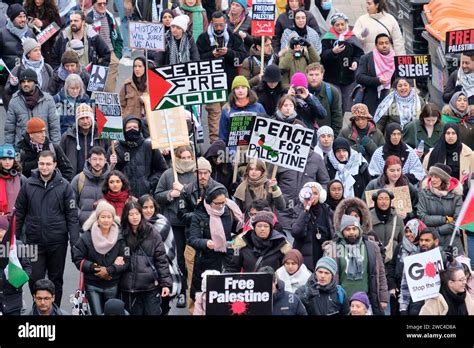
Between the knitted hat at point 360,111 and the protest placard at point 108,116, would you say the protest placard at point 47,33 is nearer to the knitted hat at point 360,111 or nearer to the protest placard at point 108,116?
the protest placard at point 108,116

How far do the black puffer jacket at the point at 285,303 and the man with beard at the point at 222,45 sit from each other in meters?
7.69

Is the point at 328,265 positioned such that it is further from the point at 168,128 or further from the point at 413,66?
the point at 413,66

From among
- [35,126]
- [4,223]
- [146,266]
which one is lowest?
[146,266]

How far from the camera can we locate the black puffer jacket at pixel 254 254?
17.7 meters

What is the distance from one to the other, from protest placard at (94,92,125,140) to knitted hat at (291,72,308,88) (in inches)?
93.0

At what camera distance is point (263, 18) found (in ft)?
77.3

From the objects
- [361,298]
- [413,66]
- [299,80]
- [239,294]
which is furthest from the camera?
[413,66]

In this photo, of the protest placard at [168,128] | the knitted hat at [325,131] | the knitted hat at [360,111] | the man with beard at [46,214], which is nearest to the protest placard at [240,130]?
the protest placard at [168,128]

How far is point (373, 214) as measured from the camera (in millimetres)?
18719

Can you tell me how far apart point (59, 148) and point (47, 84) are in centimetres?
282

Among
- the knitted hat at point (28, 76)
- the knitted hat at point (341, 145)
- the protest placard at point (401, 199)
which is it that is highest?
the knitted hat at point (28, 76)

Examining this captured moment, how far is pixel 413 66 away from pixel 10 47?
190 inches

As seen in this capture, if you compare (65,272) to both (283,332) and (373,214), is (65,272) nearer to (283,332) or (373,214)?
(373,214)

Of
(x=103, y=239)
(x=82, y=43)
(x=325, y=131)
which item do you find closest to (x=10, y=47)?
(x=82, y=43)
